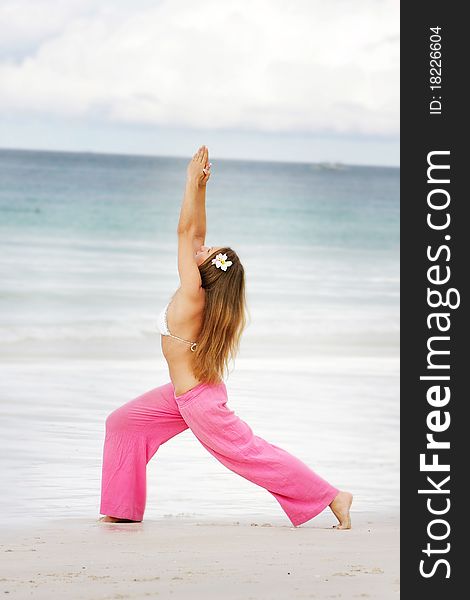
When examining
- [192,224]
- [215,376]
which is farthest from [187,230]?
[215,376]

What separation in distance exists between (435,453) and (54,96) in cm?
3390

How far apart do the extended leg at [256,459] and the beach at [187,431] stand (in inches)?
4.9

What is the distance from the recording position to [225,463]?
5.35m

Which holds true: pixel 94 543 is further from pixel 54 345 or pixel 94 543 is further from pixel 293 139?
pixel 293 139

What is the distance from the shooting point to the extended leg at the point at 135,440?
5.43 m

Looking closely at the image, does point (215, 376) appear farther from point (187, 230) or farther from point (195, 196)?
point (195, 196)

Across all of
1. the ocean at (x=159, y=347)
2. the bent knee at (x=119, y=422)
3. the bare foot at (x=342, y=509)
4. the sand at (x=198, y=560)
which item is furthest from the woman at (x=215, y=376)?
the ocean at (x=159, y=347)

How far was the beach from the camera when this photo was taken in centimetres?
441

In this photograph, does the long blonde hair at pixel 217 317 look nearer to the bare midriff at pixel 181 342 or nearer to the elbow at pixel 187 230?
the bare midriff at pixel 181 342

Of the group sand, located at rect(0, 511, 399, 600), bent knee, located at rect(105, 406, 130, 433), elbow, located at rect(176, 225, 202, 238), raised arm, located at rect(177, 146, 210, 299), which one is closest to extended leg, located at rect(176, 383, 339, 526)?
sand, located at rect(0, 511, 399, 600)

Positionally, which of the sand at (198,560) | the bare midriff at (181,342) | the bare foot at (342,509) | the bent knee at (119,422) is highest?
the bare midriff at (181,342)

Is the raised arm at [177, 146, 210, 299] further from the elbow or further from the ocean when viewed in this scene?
the ocean

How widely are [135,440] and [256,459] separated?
A: 566mm

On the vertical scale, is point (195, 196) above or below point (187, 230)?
above
